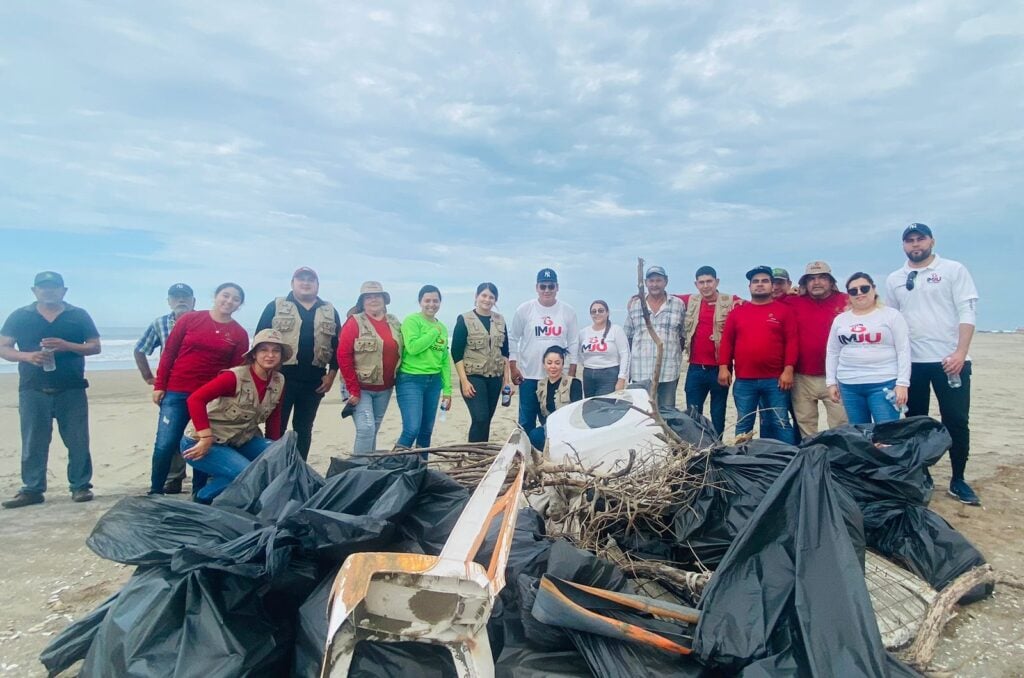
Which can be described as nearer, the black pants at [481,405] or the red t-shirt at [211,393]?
the red t-shirt at [211,393]

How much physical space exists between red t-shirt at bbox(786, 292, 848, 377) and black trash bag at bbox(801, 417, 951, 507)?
1.55m

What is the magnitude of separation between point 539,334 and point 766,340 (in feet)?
5.76

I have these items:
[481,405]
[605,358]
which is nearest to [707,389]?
[605,358]

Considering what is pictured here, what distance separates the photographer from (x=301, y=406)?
4.15 meters

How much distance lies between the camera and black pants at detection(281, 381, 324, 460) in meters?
4.09

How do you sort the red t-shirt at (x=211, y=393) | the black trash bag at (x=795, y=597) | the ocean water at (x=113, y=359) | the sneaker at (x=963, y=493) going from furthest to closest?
the ocean water at (x=113, y=359)
the sneaker at (x=963, y=493)
the red t-shirt at (x=211, y=393)
the black trash bag at (x=795, y=597)

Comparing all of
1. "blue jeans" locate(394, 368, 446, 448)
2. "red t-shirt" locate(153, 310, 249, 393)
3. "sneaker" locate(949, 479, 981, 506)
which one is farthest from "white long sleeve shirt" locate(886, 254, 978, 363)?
"red t-shirt" locate(153, 310, 249, 393)

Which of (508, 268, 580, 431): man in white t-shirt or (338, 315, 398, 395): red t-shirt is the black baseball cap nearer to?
(508, 268, 580, 431): man in white t-shirt

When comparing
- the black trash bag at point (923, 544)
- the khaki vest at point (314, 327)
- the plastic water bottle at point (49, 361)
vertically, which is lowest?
the black trash bag at point (923, 544)

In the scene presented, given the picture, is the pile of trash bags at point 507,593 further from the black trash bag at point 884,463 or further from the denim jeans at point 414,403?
the denim jeans at point 414,403

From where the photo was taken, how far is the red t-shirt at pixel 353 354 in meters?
4.00

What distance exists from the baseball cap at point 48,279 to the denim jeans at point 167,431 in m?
1.21

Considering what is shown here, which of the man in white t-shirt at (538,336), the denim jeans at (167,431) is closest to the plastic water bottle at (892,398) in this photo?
the man in white t-shirt at (538,336)

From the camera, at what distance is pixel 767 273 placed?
13.7 feet
